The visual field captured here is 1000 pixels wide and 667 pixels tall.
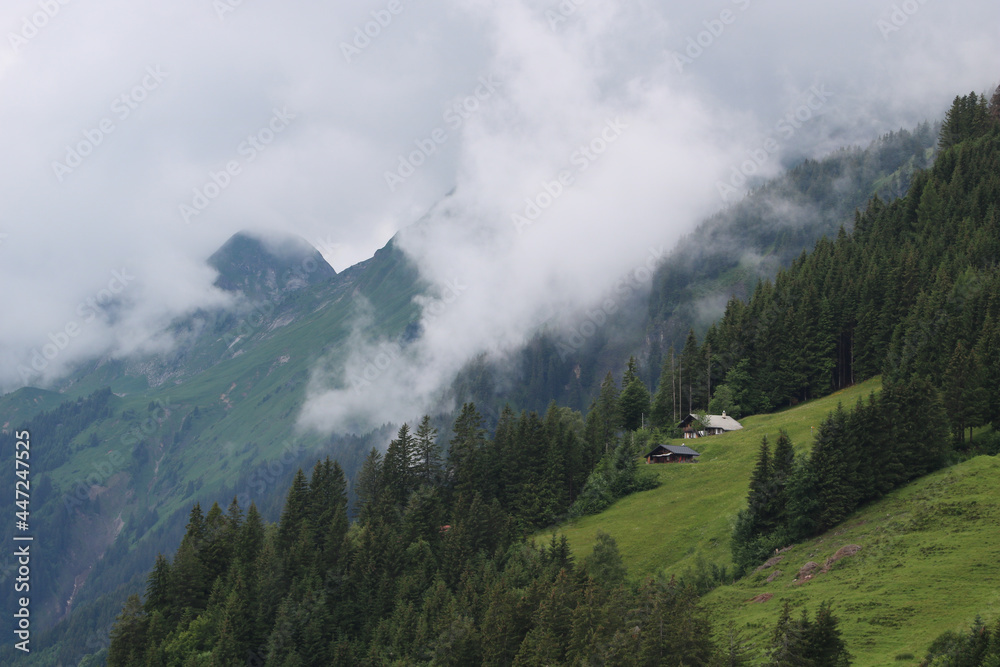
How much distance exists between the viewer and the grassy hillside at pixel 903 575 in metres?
48.2

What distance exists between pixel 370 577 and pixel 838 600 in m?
56.9

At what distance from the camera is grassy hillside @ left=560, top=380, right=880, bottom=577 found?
79.1 meters

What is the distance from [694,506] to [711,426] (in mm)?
31339

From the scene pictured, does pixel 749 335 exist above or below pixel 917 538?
above

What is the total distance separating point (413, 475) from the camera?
364 ft

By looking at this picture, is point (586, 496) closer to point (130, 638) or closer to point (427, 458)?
point (427, 458)

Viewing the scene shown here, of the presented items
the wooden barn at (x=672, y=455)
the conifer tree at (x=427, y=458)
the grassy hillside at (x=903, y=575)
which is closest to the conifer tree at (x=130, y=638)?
the conifer tree at (x=427, y=458)

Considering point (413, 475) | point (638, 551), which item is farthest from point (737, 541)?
point (413, 475)

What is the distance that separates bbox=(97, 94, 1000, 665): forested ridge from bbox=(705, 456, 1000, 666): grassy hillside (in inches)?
Answer: 144

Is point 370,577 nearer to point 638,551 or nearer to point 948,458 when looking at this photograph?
point 638,551

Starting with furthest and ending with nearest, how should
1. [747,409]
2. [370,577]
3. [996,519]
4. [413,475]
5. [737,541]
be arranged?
1. [747,409]
2. [413,475]
3. [370,577]
4. [737,541]
5. [996,519]

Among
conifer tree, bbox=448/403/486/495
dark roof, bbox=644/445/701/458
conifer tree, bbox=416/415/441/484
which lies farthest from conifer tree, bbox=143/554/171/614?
dark roof, bbox=644/445/701/458

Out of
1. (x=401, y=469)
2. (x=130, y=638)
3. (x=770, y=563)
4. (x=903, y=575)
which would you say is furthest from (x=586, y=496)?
(x=130, y=638)

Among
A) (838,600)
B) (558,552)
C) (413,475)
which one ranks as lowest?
(838,600)
